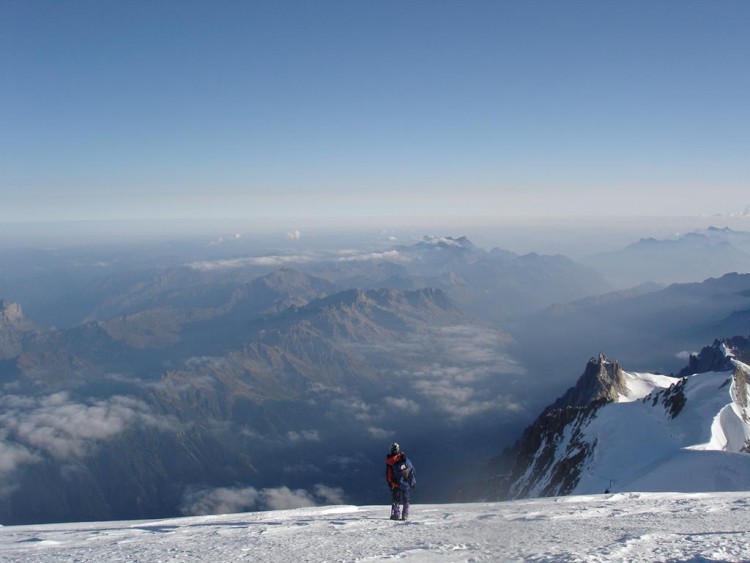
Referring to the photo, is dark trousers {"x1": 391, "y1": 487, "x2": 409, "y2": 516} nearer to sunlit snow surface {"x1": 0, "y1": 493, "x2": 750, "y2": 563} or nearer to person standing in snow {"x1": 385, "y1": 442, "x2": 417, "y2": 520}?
person standing in snow {"x1": 385, "y1": 442, "x2": 417, "y2": 520}

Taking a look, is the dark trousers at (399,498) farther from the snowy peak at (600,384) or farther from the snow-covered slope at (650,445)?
the snowy peak at (600,384)

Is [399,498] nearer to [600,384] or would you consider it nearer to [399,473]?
[399,473]

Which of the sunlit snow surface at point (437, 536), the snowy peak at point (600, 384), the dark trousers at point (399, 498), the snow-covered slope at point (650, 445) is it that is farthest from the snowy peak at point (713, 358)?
the dark trousers at point (399, 498)

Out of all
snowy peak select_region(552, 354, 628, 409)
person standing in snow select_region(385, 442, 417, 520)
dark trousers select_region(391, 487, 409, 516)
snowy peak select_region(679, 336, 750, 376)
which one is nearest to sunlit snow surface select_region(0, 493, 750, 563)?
dark trousers select_region(391, 487, 409, 516)

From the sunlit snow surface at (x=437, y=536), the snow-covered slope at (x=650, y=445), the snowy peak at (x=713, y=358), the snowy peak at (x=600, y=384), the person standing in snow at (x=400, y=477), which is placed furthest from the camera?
the snowy peak at (x=713, y=358)

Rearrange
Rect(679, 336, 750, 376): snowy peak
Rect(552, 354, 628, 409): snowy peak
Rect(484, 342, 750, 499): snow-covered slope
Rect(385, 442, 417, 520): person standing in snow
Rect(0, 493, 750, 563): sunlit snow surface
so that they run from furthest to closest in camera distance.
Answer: Rect(679, 336, 750, 376): snowy peak, Rect(552, 354, 628, 409): snowy peak, Rect(484, 342, 750, 499): snow-covered slope, Rect(385, 442, 417, 520): person standing in snow, Rect(0, 493, 750, 563): sunlit snow surface

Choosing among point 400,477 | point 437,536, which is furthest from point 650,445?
point 437,536
